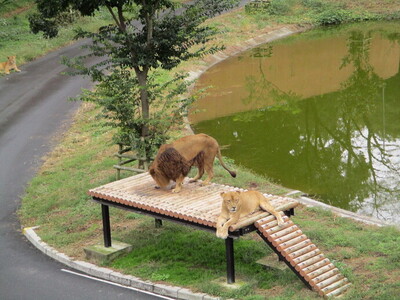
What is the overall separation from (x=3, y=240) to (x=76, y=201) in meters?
2.53

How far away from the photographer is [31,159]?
23922mm

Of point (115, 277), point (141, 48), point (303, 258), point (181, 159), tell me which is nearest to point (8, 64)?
point (141, 48)

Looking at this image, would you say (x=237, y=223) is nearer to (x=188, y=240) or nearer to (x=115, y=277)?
(x=115, y=277)

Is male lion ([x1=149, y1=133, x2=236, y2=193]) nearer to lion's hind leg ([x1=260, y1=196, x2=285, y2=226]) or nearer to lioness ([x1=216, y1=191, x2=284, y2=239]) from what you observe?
lioness ([x1=216, y1=191, x2=284, y2=239])

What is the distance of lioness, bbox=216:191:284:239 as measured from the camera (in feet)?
43.0

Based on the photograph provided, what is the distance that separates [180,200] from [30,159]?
33.9ft

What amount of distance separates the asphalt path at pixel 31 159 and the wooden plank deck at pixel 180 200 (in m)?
1.62

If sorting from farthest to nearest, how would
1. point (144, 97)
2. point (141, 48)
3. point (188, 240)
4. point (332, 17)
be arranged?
point (332, 17) < point (144, 97) < point (141, 48) < point (188, 240)

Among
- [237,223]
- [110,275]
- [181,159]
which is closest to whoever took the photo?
[237,223]

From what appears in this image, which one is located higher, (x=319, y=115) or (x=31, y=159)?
(x=31, y=159)

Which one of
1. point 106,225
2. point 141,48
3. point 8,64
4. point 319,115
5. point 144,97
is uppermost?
point 141,48

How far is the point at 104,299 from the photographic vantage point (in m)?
13.8

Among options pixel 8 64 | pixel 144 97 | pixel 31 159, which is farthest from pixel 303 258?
pixel 8 64

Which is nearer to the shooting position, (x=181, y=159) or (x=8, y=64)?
(x=181, y=159)
